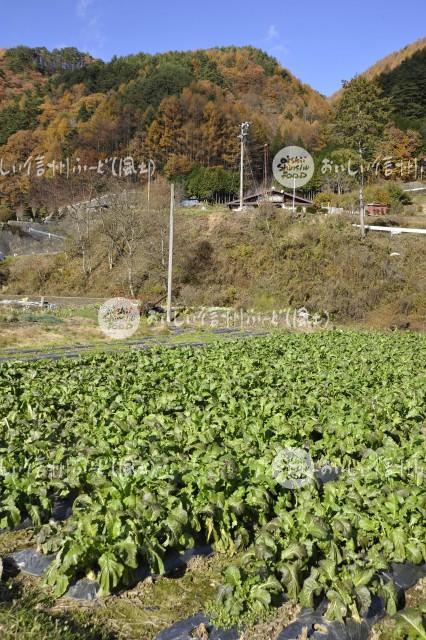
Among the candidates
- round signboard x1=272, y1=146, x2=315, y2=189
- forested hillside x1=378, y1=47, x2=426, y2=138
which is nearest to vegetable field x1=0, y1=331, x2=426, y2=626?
round signboard x1=272, y1=146, x2=315, y2=189

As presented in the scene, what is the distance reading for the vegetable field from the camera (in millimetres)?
3150

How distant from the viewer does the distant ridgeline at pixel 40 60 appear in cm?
7575

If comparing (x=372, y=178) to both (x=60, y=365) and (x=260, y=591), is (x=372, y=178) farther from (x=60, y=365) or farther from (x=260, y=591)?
(x=260, y=591)

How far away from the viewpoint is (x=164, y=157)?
44844 mm

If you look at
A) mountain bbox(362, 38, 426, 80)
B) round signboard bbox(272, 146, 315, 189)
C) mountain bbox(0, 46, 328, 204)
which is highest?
mountain bbox(362, 38, 426, 80)

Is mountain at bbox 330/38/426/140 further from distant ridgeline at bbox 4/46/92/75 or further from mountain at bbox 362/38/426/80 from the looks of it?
distant ridgeline at bbox 4/46/92/75

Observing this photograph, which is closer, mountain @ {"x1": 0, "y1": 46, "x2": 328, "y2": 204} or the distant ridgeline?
mountain @ {"x1": 0, "y1": 46, "x2": 328, "y2": 204}

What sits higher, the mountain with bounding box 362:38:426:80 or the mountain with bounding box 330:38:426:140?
the mountain with bounding box 362:38:426:80

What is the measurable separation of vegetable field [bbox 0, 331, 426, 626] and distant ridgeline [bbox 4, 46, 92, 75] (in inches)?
3176

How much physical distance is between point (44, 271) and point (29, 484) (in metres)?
28.9

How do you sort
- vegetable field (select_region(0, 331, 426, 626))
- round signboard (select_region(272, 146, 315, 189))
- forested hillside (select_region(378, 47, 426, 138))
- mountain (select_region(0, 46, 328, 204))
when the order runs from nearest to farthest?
vegetable field (select_region(0, 331, 426, 626)) → round signboard (select_region(272, 146, 315, 189)) → mountain (select_region(0, 46, 328, 204)) → forested hillside (select_region(378, 47, 426, 138))

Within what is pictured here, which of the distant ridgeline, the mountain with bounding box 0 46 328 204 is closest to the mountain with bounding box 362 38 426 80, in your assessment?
the mountain with bounding box 0 46 328 204

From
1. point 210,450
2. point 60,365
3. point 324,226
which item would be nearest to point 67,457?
point 210,450

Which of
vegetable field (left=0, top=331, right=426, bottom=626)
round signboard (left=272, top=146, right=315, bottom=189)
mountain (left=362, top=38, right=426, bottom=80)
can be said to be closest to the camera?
vegetable field (left=0, top=331, right=426, bottom=626)
